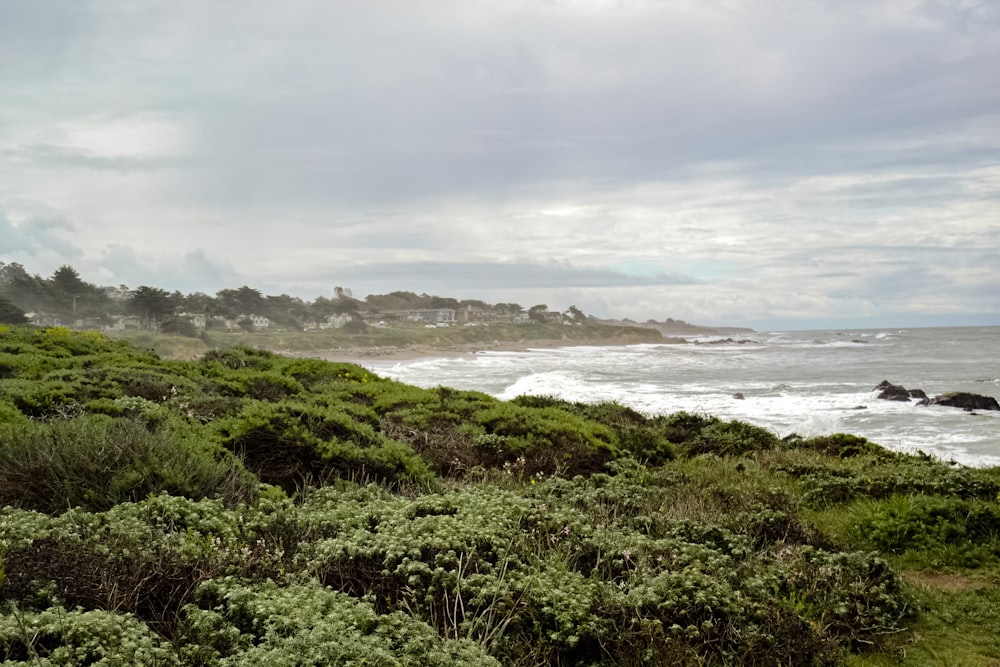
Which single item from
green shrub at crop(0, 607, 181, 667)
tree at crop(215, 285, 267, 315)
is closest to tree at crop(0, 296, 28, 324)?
green shrub at crop(0, 607, 181, 667)

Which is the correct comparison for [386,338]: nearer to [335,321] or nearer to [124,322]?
[335,321]

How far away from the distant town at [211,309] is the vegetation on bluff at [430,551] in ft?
113

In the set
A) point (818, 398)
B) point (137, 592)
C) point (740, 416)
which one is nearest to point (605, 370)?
point (818, 398)

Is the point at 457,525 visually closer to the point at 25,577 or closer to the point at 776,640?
the point at 776,640

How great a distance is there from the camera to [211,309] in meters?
92.6

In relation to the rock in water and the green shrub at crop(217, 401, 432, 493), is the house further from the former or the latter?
the green shrub at crop(217, 401, 432, 493)

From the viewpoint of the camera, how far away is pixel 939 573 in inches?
256

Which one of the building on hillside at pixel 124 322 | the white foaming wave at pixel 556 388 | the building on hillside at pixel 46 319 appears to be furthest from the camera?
the building on hillside at pixel 124 322

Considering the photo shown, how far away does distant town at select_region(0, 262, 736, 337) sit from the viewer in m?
66.9

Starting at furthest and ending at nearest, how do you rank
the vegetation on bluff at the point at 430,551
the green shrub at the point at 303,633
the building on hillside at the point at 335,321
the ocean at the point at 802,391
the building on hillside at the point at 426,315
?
the building on hillside at the point at 426,315, the building on hillside at the point at 335,321, the ocean at the point at 802,391, the vegetation on bluff at the point at 430,551, the green shrub at the point at 303,633

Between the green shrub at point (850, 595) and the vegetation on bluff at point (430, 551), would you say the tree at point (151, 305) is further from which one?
the green shrub at point (850, 595)

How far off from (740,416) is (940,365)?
32.8 meters

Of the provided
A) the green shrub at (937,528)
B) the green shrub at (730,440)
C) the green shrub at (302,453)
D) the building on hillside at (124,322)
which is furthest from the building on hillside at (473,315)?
the green shrub at (937,528)

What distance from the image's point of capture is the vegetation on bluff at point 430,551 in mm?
3939
